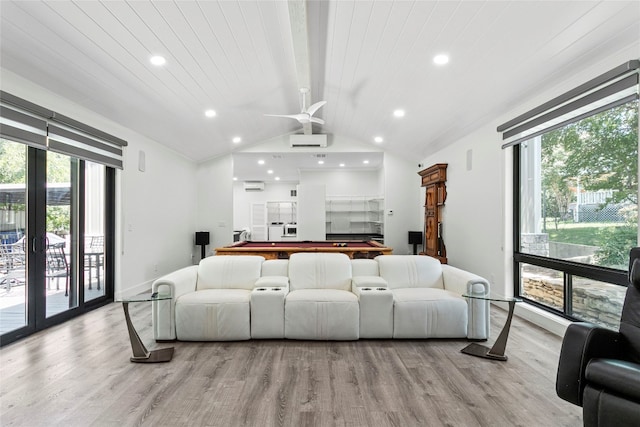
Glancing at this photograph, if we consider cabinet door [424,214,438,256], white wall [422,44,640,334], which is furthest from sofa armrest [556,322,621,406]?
cabinet door [424,214,438,256]

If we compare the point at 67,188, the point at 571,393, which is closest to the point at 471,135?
the point at 571,393

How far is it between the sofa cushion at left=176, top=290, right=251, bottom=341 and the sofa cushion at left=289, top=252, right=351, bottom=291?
0.70 metres

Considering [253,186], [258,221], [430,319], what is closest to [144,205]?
[430,319]

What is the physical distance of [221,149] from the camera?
7.29 meters

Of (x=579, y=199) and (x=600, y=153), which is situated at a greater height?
(x=600, y=153)

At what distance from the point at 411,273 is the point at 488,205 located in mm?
1733

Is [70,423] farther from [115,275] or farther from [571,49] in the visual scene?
[571,49]

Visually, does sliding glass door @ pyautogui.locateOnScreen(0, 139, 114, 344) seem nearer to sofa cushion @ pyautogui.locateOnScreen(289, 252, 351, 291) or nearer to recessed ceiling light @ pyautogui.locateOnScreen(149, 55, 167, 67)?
recessed ceiling light @ pyautogui.locateOnScreen(149, 55, 167, 67)

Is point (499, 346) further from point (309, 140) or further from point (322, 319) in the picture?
point (309, 140)

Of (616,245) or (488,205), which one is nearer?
(616,245)

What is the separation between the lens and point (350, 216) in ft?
31.5

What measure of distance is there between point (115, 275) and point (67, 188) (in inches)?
56.2

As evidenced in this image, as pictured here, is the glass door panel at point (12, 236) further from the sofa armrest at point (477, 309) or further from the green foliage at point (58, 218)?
the sofa armrest at point (477, 309)

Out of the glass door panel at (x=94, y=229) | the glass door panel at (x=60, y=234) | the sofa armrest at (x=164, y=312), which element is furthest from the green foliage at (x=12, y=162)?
the sofa armrest at (x=164, y=312)
